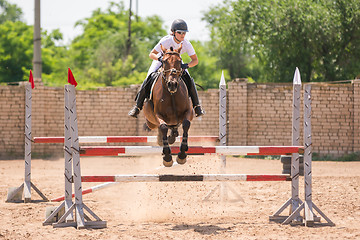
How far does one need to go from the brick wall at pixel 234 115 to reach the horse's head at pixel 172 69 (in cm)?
1052

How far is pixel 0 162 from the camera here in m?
15.6

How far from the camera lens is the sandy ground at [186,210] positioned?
5.84 metres

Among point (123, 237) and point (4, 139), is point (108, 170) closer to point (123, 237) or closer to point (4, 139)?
point (4, 139)

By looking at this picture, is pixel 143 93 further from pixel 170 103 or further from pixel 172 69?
pixel 172 69

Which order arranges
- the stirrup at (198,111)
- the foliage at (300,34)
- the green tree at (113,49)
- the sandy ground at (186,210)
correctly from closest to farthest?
the sandy ground at (186,210) < the stirrup at (198,111) < the foliage at (300,34) < the green tree at (113,49)

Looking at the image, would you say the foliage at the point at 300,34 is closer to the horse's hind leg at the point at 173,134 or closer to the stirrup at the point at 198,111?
the stirrup at the point at 198,111

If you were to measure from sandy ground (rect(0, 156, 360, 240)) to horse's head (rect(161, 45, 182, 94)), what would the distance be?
5.71 ft

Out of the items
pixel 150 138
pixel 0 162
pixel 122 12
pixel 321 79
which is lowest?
pixel 0 162

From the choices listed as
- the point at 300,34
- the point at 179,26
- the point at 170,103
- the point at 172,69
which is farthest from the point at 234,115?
the point at 172,69

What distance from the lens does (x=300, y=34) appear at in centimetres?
1944

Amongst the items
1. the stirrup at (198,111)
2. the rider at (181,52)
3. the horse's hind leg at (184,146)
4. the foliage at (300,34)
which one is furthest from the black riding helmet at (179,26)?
the foliage at (300,34)

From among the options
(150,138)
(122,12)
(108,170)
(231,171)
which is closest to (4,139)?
(108,170)

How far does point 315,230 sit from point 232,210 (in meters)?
1.77

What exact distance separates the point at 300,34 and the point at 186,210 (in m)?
13.6
